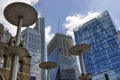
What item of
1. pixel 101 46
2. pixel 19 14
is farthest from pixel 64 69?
pixel 19 14

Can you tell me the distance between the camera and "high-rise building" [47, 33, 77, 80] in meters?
153

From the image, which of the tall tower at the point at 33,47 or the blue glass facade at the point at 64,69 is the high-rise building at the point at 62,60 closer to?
the blue glass facade at the point at 64,69

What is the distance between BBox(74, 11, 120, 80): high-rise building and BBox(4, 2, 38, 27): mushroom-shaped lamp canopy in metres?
88.7

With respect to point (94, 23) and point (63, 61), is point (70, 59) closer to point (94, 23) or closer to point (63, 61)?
point (63, 61)

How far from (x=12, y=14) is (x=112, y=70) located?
9380cm

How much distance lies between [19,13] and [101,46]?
10309 centimetres

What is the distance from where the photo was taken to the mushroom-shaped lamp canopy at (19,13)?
17.9m

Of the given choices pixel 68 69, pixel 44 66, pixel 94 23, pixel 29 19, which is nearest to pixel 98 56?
pixel 94 23

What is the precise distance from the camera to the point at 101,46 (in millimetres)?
116250

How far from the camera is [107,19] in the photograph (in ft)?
401

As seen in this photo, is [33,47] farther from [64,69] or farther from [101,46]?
[101,46]

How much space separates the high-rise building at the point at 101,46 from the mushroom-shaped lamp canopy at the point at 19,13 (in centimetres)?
→ 8866

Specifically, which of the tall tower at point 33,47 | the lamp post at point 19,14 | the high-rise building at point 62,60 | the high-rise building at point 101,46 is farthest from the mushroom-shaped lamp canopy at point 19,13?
the high-rise building at point 62,60

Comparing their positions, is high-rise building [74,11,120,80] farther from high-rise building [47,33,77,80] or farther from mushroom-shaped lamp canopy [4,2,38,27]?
mushroom-shaped lamp canopy [4,2,38,27]
